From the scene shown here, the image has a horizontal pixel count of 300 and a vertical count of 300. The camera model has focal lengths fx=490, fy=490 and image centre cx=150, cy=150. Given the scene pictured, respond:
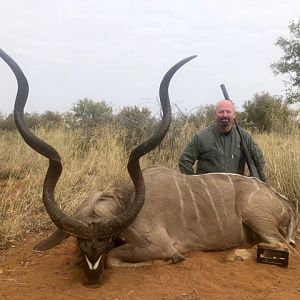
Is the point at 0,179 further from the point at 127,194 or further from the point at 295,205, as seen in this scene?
the point at 295,205

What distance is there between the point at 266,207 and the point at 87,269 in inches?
66.7

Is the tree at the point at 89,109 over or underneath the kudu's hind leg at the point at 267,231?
over

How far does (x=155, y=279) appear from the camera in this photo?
3342 millimetres

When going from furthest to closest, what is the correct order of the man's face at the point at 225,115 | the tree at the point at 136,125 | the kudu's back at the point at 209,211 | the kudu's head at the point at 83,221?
the tree at the point at 136,125
the man's face at the point at 225,115
the kudu's back at the point at 209,211
the kudu's head at the point at 83,221

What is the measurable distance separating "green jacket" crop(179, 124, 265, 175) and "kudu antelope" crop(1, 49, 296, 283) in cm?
85

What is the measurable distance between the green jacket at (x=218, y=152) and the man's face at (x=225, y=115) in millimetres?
90

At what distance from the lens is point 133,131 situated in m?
8.45

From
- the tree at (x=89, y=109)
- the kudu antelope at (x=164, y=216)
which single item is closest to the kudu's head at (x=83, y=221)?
the kudu antelope at (x=164, y=216)

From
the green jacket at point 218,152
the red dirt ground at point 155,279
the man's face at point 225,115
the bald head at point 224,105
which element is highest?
the bald head at point 224,105

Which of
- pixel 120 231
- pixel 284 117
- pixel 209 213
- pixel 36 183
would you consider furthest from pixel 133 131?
pixel 120 231

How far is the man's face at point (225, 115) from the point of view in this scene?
207 inches

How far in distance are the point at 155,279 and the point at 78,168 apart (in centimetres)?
332

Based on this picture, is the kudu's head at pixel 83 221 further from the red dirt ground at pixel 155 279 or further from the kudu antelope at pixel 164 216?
the red dirt ground at pixel 155 279

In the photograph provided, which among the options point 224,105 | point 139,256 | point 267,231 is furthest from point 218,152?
point 139,256
